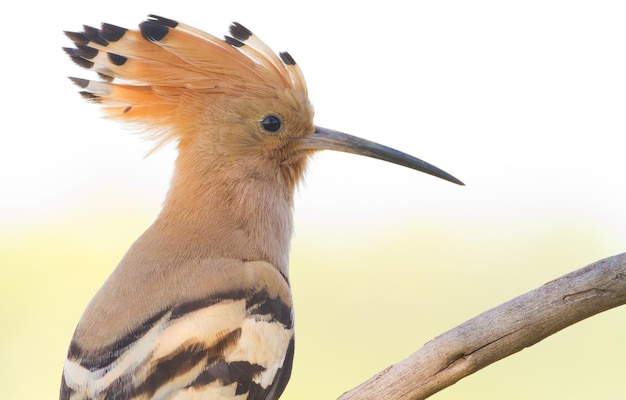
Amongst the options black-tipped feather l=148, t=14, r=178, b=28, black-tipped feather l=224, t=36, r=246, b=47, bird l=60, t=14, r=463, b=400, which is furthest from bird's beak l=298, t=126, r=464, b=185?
black-tipped feather l=148, t=14, r=178, b=28

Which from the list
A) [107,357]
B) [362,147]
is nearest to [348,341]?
[362,147]

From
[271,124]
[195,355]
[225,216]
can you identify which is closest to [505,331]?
[195,355]

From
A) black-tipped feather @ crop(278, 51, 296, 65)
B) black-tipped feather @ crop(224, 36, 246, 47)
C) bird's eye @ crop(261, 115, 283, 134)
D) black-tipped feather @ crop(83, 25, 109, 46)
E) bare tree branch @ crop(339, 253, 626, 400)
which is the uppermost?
black-tipped feather @ crop(278, 51, 296, 65)

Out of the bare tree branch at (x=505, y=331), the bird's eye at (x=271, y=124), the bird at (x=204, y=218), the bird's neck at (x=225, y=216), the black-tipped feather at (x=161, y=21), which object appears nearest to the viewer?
the bare tree branch at (x=505, y=331)

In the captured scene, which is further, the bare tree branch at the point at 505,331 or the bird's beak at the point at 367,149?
the bird's beak at the point at 367,149

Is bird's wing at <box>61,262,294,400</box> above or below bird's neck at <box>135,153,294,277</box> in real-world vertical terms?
below

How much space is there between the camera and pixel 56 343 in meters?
3.09

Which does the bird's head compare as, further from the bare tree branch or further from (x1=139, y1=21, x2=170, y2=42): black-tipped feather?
the bare tree branch

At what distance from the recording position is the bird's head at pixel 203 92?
224 centimetres

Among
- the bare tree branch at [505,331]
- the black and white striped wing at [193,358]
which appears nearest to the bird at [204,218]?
the black and white striped wing at [193,358]

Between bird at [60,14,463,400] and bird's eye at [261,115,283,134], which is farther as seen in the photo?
bird's eye at [261,115,283,134]

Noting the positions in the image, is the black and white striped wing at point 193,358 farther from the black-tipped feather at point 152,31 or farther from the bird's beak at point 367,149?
the black-tipped feather at point 152,31

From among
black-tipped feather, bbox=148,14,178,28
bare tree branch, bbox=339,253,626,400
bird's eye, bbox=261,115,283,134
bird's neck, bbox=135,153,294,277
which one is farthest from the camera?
bird's eye, bbox=261,115,283,134

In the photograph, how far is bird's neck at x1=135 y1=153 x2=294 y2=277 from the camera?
2.12 m
